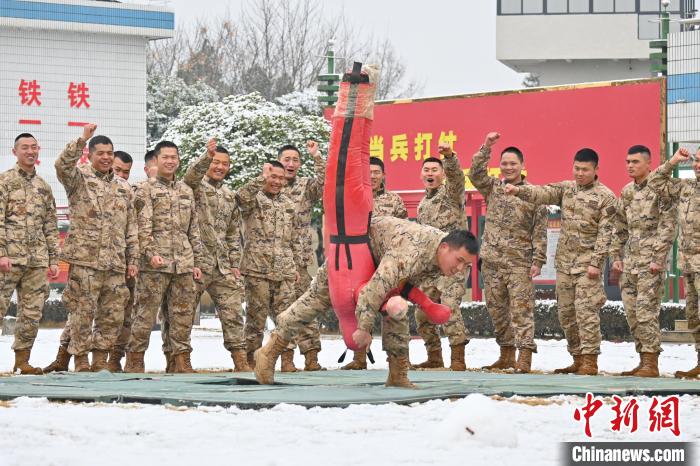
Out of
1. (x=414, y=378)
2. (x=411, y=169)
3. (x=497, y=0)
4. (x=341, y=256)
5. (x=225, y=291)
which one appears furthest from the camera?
(x=497, y=0)

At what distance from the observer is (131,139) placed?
38906 millimetres

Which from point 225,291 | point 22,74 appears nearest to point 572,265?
point 225,291

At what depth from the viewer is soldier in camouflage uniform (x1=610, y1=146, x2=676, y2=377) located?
13.2 m

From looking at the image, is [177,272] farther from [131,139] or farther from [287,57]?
[287,57]

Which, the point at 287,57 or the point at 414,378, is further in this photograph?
the point at 287,57

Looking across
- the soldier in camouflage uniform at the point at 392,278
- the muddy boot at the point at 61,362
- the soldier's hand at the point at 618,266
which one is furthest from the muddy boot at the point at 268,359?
the soldier's hand at the point at 618,266

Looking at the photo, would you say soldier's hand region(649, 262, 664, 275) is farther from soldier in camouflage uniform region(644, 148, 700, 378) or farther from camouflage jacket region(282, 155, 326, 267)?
camouflage jacket region(282, 155, 326, 267)

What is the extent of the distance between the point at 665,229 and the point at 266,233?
3.93 m

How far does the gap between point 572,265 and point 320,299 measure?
150 inches

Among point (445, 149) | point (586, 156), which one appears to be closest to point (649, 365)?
point (586, 156)

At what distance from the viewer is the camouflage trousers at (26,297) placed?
1314 centimetres

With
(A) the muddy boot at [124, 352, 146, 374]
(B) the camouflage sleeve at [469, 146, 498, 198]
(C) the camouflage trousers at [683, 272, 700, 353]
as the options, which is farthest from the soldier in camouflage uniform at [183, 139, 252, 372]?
(C) the camouflage trousers at [683, 272, 700, 353]

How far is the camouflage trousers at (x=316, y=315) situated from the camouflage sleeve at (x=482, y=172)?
12.0 feet

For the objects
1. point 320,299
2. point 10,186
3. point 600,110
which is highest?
point 600,110
